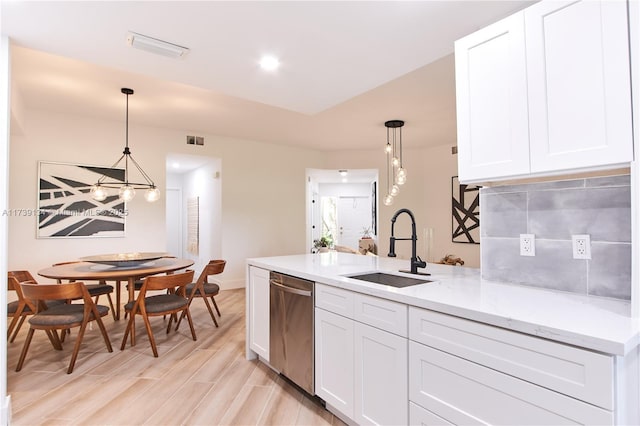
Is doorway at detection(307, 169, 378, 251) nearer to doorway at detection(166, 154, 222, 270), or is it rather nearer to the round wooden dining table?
doorway at detection(166, 154, 222, 270)

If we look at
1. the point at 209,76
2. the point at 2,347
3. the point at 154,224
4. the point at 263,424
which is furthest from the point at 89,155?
the point at 263,424

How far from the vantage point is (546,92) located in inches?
57.1

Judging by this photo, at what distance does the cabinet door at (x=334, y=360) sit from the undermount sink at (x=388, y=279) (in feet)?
1.06

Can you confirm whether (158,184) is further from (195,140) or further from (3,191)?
(3,191)

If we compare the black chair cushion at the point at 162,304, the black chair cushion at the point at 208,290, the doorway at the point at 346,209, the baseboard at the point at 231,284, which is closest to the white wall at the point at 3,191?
the black chair cushion at the point at 162,304

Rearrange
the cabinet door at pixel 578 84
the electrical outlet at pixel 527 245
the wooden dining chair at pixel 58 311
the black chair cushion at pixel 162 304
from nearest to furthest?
the cabinet door at pixel 578 84 → the electrical outlet at pixel 527 245 → the wooden dining chair at pixel 58 311 → the black chair cushion at pixel 162 304

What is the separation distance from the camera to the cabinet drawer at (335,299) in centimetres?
191

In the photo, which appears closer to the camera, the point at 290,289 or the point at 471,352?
the point at 471,352

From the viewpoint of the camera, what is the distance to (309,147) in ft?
22.8

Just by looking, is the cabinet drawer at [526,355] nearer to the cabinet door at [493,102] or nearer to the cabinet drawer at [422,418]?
the cabinet drawer at [422,418]

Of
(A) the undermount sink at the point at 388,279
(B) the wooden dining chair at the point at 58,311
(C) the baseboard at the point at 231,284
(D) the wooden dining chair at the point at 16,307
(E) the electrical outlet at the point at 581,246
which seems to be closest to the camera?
(E) the electrical outlet at the point at 581,246

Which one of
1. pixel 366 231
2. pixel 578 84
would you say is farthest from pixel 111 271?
pixel 366 231

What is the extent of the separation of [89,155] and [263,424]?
4.48 meters

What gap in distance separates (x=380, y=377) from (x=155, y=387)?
1767 mm
